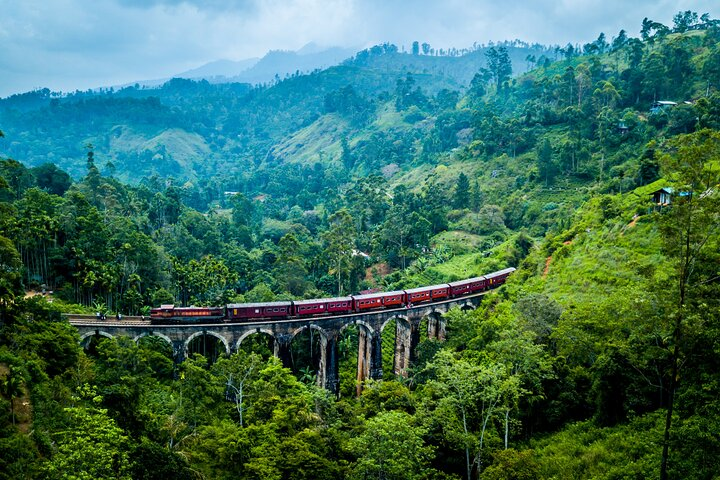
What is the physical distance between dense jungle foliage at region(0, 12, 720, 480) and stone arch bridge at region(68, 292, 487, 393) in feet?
5.98

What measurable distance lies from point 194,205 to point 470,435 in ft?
352

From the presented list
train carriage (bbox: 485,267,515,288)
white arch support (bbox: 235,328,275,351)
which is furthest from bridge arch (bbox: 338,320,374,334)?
train carriage (bbox: 485,267,515,288)

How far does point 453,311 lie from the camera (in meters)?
38.7

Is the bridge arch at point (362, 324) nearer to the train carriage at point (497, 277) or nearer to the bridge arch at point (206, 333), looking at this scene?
the bridge arch at point (206, 333)

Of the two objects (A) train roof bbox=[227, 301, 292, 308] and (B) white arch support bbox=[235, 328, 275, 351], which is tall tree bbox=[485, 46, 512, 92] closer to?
(A) train roof bbox=[227, 301, 292, 308]

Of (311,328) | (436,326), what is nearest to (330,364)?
(311,328)

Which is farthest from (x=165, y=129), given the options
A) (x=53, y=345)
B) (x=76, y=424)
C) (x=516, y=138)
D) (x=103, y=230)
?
(x=76, y=424)

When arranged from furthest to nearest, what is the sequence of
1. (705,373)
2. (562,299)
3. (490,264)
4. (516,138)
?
(516,138)
(490,264)
(562,299)
(705,373)

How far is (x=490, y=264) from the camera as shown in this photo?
184ft

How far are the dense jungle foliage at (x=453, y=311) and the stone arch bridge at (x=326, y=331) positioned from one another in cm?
182

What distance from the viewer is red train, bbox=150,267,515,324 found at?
3977 centimetres

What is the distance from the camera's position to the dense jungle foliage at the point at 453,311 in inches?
730

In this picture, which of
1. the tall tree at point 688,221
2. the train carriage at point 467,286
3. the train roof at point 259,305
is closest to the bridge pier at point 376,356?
the train roof at point 259,305

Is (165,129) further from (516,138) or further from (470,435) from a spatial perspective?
(470,435)
